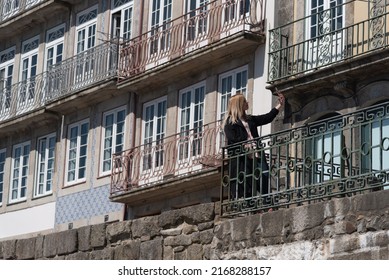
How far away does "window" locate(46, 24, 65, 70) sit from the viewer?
33031mm

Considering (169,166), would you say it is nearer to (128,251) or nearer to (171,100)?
(171,100)

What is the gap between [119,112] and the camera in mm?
30094

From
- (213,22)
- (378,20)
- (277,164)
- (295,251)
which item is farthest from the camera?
(213,22)

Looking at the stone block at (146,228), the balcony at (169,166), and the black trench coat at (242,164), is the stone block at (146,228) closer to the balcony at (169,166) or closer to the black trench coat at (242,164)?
the black trench coat at (242,164)

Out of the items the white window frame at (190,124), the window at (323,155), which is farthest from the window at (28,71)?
the window at (323,155)

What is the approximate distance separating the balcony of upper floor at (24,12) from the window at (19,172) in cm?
296

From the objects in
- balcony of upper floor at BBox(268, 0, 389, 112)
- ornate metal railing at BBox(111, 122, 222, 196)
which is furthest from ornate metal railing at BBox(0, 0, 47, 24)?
balcony of upper floor at BBox(268, 0, 389, 112)

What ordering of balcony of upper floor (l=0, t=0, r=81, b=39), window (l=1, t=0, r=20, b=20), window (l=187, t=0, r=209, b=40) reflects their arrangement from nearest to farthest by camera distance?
window (l=187, t=0, r=209, b=40) < balcony of upper floor (l=0, t=0, r=81, b=39) < window (l=1, t=0, r=20, b=20)

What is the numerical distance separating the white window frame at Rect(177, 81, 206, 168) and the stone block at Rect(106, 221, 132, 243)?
24.4 ft

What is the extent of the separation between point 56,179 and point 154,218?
1391 centimetres

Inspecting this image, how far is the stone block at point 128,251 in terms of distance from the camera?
18469 mm

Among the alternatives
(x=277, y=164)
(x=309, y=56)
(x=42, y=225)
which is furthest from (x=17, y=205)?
(x=277, y=164)

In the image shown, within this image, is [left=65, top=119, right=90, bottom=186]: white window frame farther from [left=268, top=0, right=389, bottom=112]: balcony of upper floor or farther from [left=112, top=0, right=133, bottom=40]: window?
[left=268, top=0, right=389, bottom=112]: balcony of upper floor

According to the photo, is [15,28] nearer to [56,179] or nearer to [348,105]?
[56,179]
